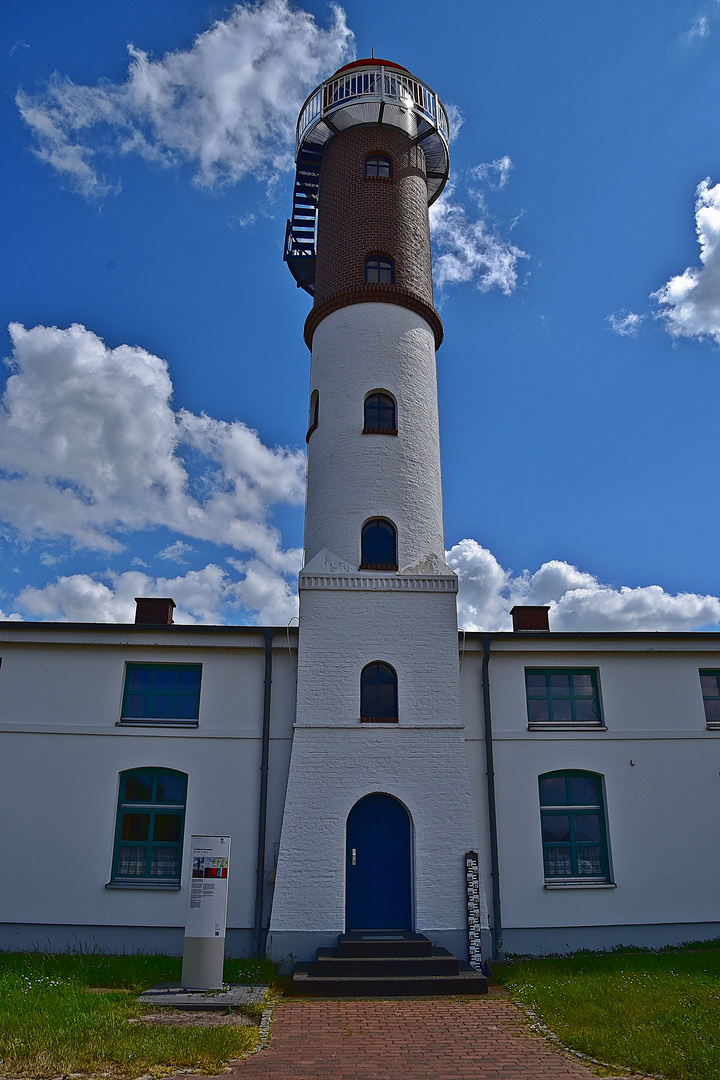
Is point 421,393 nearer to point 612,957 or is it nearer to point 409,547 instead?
point 409,547

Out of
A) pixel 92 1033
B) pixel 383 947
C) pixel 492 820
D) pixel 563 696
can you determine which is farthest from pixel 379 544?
pixel 92 1033

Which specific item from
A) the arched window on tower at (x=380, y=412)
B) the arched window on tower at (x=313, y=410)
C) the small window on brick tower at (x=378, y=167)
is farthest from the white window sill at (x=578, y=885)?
the small window on brick tower at (x=378, y=167)

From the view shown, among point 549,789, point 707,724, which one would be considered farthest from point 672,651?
point 549,789

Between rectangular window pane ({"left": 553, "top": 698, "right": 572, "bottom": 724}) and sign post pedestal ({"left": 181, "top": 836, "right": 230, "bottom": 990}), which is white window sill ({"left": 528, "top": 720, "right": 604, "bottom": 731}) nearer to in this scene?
rectangular window pane ({"left": 553, "top": 698, "right": 572, "bottom": 724})

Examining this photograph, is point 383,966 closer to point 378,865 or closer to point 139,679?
point 378,865

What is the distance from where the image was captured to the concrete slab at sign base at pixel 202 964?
1072 centimetres

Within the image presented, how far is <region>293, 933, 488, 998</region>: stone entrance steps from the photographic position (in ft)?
36.2

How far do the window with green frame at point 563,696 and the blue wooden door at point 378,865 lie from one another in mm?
3690

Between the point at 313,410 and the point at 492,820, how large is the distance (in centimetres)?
967

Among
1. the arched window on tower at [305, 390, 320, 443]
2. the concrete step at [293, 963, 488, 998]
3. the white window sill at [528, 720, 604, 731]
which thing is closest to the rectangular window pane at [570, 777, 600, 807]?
the white window sill at [528, 720, 604, 731]

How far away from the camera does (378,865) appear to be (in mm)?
13312

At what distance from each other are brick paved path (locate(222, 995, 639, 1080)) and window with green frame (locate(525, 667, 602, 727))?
590 centimetres

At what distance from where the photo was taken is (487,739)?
49.1 feet

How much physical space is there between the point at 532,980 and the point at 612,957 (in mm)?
2486
